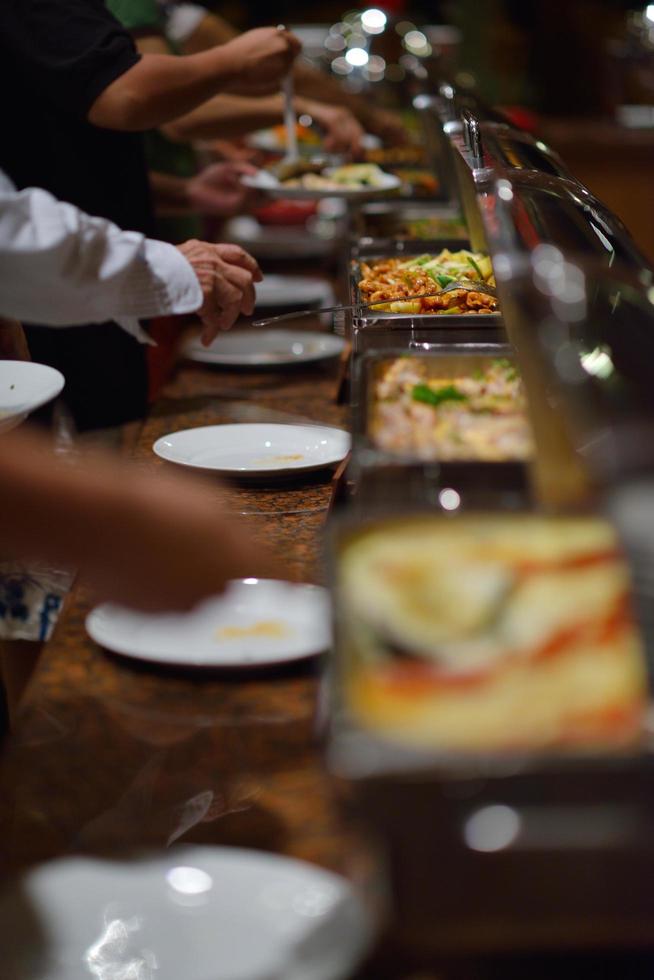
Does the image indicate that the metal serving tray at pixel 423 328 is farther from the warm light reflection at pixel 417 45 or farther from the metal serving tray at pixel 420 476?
the warm light reflection at pixel 417 45

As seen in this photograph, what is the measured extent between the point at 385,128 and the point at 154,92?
2.34 metres

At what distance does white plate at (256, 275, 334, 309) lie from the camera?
3.66m

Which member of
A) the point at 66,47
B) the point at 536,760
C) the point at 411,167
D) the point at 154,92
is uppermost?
the point at 66,47

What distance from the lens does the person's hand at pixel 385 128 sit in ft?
15.9

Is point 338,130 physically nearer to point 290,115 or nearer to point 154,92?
point 290,115

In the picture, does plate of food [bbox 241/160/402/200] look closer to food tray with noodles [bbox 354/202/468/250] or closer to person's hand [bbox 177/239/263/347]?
food tray with noodles [bbox 354/202/468/250]

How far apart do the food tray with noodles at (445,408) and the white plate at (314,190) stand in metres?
1.95

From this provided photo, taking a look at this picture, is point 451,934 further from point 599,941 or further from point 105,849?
point 105,849

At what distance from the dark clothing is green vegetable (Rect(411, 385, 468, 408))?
55.6 inches

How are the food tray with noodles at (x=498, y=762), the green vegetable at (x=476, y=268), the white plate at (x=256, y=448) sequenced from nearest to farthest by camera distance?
the food tray with noodles at (x=498, y=762), the white plate at (x=256, y=448), the green vegetable at (x=476, y=268)

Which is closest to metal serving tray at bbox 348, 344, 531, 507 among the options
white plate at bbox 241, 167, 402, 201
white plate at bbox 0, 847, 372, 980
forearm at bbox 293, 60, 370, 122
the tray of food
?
white plate at bbox 0, 847, 372, 980

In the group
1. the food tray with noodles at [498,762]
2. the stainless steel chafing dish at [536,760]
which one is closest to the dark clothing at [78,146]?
the stainless steel chafing dish at [536,760]

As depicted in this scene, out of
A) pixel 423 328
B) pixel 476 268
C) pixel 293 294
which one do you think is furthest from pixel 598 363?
pixel 293 294

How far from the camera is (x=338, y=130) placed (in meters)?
4.26
